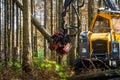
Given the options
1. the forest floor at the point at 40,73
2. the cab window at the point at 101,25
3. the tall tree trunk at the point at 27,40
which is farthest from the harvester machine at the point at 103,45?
the tall tree trunk at the point at 27,40

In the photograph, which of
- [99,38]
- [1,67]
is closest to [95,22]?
[99,38]

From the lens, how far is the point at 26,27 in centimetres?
1010

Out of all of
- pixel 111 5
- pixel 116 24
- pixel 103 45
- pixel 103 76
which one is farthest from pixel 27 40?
pixel 111 5

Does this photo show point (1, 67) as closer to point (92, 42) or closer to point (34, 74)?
point (34, 74)

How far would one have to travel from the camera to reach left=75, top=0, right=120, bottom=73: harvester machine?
1155 cm

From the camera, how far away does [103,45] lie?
473 inches

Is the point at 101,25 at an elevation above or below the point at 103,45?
above

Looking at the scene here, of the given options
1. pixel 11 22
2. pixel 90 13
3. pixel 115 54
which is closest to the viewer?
pixel 115 54

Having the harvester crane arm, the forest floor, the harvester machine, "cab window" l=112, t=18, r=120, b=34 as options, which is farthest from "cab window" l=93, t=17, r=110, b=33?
the forest floor

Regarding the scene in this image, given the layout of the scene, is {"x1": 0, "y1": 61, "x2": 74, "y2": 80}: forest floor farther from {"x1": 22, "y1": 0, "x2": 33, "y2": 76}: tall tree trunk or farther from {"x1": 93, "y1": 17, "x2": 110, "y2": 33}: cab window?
{"x1": 93, "y1": 17, "x2": 110, "y2": 33}: cab window

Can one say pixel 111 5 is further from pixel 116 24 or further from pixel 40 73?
pixel 40 73

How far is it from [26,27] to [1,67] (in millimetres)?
1681

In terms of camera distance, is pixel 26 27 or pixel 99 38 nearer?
pixel 26 27

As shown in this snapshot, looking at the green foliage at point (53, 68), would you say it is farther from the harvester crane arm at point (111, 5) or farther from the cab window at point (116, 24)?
the harvester crane arm at point (111, 5)
